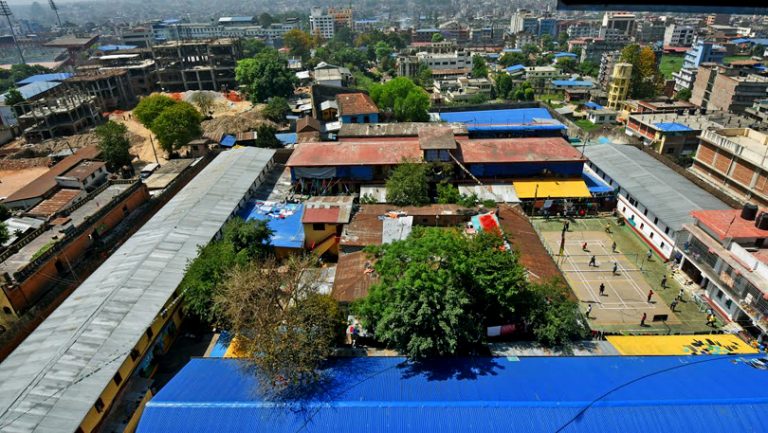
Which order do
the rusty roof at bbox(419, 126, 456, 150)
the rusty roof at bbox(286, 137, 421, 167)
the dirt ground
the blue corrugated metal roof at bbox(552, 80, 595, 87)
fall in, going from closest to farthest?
the rusty roof at bbox(419, 126, 456, 150)
the rusty roof at bbox(286, 137, 421, 167)
the dirt ground
the blue corrugated metal roof at bbox(552, 80, 595, 87)

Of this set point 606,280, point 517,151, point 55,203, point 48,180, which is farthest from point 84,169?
point 606,280

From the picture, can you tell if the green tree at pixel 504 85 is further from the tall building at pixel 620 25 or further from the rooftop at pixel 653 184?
the tall building at pixel 620 25

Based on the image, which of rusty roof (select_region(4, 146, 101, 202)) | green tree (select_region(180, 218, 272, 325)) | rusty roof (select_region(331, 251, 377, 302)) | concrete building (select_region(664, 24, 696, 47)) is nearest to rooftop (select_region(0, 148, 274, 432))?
green tree (select_region(180, 218, 272, 325))

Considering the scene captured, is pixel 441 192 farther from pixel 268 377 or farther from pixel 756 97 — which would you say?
pixel 756 97

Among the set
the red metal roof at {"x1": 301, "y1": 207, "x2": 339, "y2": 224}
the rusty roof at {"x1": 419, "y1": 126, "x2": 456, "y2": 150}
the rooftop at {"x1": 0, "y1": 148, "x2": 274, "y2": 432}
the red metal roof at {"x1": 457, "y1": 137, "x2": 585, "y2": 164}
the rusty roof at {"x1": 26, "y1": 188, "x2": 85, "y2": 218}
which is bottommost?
the rusty roof at {"x1": 26, "y1": 188, "x2": 85, "y2": 218}

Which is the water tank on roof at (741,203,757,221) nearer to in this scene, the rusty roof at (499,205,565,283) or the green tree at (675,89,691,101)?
the rusty roof at (499,205,565,283)

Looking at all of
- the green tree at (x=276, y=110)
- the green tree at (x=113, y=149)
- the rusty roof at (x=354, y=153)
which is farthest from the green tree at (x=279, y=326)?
the green tree at (x=276, y=110)

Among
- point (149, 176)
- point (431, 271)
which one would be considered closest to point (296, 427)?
point (431, 271)
